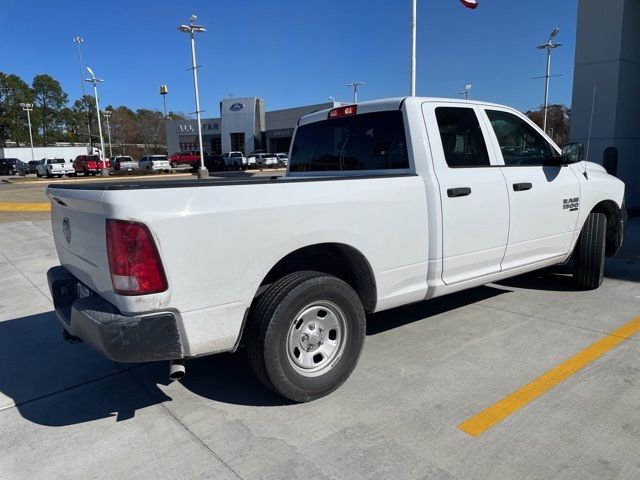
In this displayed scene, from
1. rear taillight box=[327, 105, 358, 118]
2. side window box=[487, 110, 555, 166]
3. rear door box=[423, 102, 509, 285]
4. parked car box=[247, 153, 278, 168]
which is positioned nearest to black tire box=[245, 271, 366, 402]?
rear door box=[423, 102, 509, 285]

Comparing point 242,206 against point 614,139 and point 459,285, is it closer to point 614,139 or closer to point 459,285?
point 459,285

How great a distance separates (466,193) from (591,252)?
92.3 inches

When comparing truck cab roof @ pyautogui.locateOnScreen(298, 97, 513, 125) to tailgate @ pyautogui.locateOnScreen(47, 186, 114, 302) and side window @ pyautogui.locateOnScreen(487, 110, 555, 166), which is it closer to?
side window @ pyautogui.locateOnScreen(487, 110, 555, 166)

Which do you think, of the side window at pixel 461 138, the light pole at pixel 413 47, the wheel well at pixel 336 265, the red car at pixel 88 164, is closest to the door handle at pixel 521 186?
the side window at pixel 461 138

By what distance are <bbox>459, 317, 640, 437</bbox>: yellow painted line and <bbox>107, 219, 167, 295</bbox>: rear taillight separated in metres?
2.00

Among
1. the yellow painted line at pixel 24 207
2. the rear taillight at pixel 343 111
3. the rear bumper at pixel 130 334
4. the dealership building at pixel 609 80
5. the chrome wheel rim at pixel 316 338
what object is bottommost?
the yellow painted line at pixel 24 207

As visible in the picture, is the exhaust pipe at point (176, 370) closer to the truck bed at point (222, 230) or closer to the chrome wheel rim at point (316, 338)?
the truck bed at point (222, 230)

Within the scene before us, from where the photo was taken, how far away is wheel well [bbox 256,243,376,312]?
339 cm

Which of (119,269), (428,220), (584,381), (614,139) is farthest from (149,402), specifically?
(614,139)

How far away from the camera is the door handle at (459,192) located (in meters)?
3.87

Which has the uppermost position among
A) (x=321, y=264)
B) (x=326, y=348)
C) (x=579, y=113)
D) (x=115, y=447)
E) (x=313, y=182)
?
(x=579, y=113)

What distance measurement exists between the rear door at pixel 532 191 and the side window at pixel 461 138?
0.18 metres

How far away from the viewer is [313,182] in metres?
3.21

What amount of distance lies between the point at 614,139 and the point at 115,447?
1054cm
